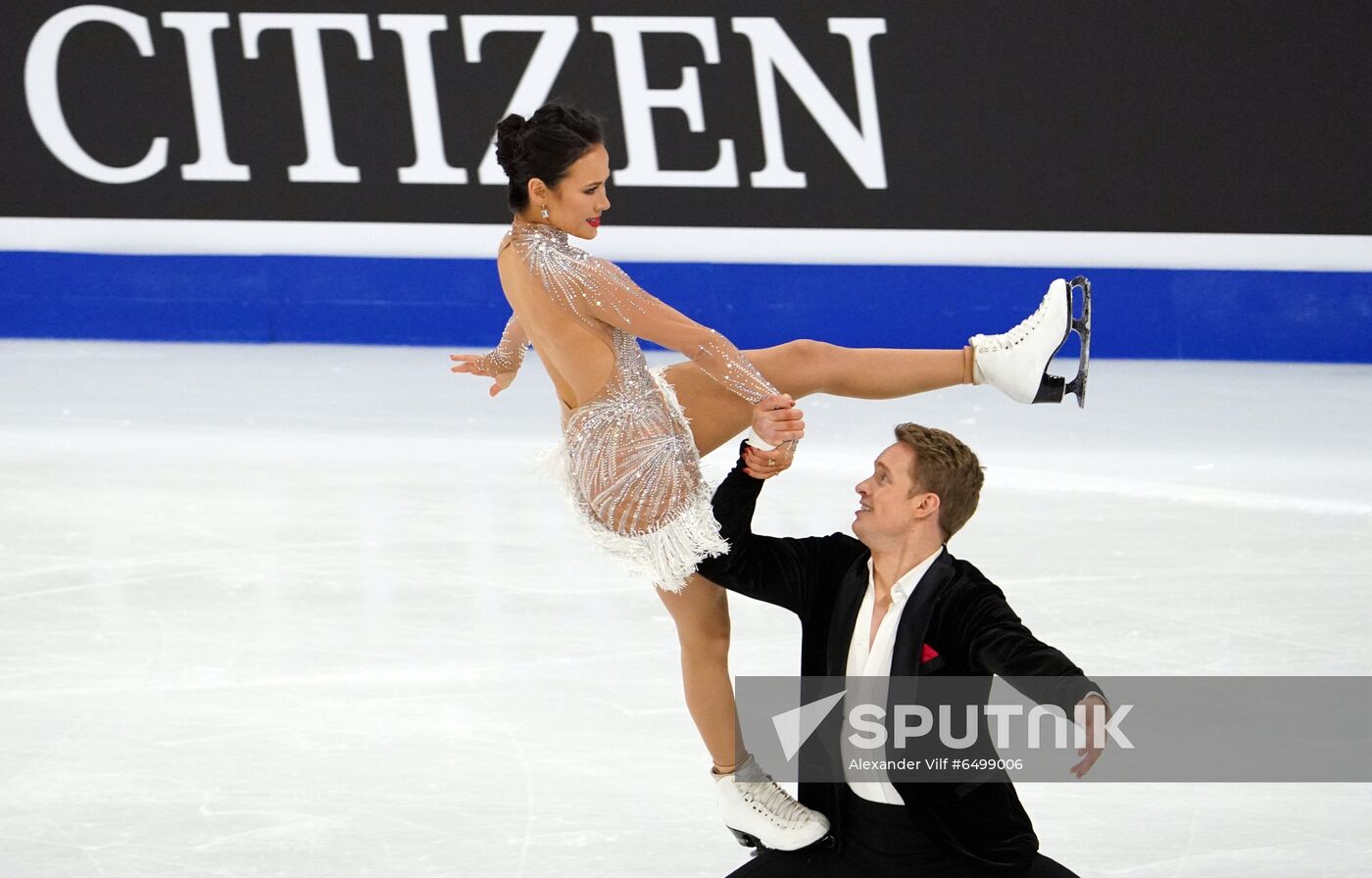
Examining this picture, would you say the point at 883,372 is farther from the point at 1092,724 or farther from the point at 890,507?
the point at 1092,724

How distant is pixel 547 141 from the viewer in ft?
7.47

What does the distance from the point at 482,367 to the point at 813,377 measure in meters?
0.61

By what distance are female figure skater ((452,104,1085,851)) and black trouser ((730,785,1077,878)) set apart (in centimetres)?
9

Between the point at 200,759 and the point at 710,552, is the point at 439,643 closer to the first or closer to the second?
the point at 200,759

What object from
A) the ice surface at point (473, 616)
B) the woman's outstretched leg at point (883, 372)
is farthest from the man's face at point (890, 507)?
the ice surface at point (473, 616)

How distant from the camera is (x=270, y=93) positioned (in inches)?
294

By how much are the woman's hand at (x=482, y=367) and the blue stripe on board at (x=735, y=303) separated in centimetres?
469

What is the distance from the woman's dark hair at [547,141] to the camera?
7.46 ft

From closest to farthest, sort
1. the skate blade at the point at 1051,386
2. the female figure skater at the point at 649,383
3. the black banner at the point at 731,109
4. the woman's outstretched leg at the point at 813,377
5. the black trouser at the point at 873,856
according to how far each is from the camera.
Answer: the black trouser at the point at 873,856 < the female figure skater at the point at 649,383 < the woman's outstretched leg at the point at 813,377 < the skate blade at the point at 1051,386 < the black banner at the point at 731,109

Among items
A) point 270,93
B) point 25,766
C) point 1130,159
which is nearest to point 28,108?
point 270,93

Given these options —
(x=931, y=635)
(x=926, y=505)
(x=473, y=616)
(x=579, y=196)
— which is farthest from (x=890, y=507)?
(x=473, y=616)

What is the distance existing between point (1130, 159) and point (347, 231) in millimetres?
3448

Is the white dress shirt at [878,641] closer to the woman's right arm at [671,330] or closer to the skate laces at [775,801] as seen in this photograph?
the skate laces at [775,801]

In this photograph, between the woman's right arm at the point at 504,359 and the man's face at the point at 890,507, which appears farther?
the woman's right arm at the point at 504,359
